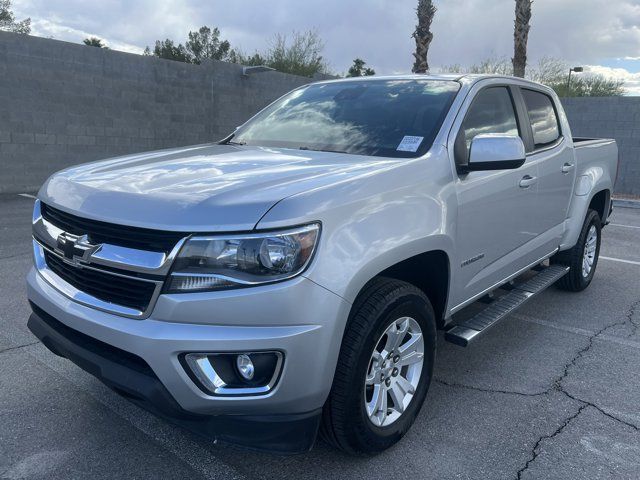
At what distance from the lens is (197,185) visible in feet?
8.07

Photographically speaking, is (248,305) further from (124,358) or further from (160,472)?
(160,472)

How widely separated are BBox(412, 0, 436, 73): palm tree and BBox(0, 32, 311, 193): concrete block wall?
5.08m

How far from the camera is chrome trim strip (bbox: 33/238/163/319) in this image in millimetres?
2221

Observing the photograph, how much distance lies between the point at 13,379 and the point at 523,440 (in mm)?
2999

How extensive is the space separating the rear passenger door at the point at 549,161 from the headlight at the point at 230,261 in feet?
8.67

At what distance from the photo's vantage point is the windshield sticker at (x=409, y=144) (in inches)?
124

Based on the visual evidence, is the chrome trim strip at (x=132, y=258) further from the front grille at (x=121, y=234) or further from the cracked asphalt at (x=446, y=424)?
the cracked asphalt at (x=446, y=424)

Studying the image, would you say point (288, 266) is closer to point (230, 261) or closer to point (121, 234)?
point (230, 261)

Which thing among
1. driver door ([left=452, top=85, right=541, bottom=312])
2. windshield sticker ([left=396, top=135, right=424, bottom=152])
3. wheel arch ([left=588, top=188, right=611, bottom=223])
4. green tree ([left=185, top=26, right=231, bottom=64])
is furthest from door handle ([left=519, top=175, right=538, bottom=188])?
green tree ([left=185, top=26, right=231, bottom=64])

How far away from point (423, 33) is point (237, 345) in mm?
15265

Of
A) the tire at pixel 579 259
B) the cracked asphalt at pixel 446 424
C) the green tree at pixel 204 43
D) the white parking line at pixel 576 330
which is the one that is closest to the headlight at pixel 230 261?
the cracked asphalt at pixel 446 424

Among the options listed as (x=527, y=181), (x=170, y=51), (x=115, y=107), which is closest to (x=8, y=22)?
(x=170, y=51)

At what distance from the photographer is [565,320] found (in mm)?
4875

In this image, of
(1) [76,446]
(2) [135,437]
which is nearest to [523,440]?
(2) [135,437]
